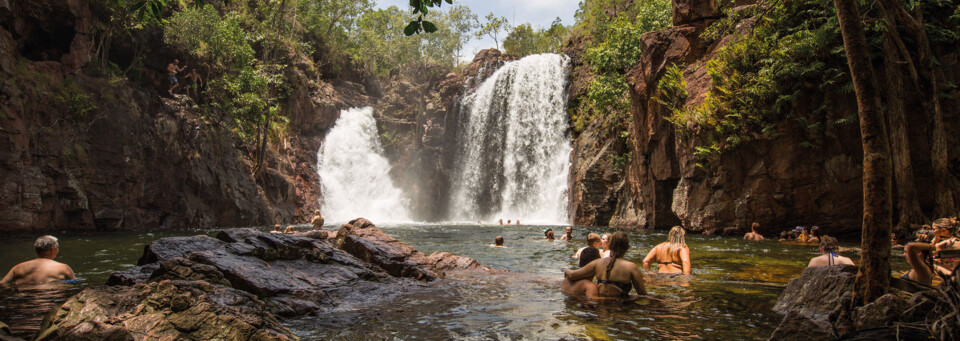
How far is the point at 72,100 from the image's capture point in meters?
20.3

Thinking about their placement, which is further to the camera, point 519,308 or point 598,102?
point 598,102

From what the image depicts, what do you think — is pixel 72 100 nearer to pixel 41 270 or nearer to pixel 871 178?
pixel 41 270

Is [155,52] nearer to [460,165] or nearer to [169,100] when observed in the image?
[169,100]

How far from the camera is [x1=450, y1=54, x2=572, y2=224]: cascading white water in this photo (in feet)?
112

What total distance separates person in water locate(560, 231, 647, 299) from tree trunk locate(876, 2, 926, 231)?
37.9 ft

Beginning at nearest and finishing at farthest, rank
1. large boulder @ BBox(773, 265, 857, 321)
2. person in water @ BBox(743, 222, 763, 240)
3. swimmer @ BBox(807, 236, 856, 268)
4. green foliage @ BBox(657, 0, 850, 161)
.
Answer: large boulder @ BBox(773, 265, 857, 321) → swimmer @ BBox(807, 236, 856, 268) → green foliage @ BBox(657, 0, 850, 161) → person in water @ BBox(743, 222, 763, 240)

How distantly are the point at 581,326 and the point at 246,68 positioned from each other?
1114 inches

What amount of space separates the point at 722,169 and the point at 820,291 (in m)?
13.8

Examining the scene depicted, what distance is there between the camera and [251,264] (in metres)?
7.35

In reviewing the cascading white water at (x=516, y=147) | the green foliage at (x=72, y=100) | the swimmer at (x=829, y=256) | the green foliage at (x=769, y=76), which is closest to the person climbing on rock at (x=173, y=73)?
the green foliage at (x=72, y=100)

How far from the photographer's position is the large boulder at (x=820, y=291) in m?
5.11

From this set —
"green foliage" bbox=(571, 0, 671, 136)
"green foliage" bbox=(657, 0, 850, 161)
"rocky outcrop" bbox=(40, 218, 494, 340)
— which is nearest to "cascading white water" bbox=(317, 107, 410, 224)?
"green foliage" bbox=(571, 0, 671, 136)

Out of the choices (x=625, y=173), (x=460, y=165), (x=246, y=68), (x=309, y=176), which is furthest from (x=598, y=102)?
(x=309, y=176)

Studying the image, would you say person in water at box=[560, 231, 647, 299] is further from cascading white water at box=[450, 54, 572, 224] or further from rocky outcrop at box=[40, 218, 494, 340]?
cascading white water at box=[450, 54, 572, 224]
